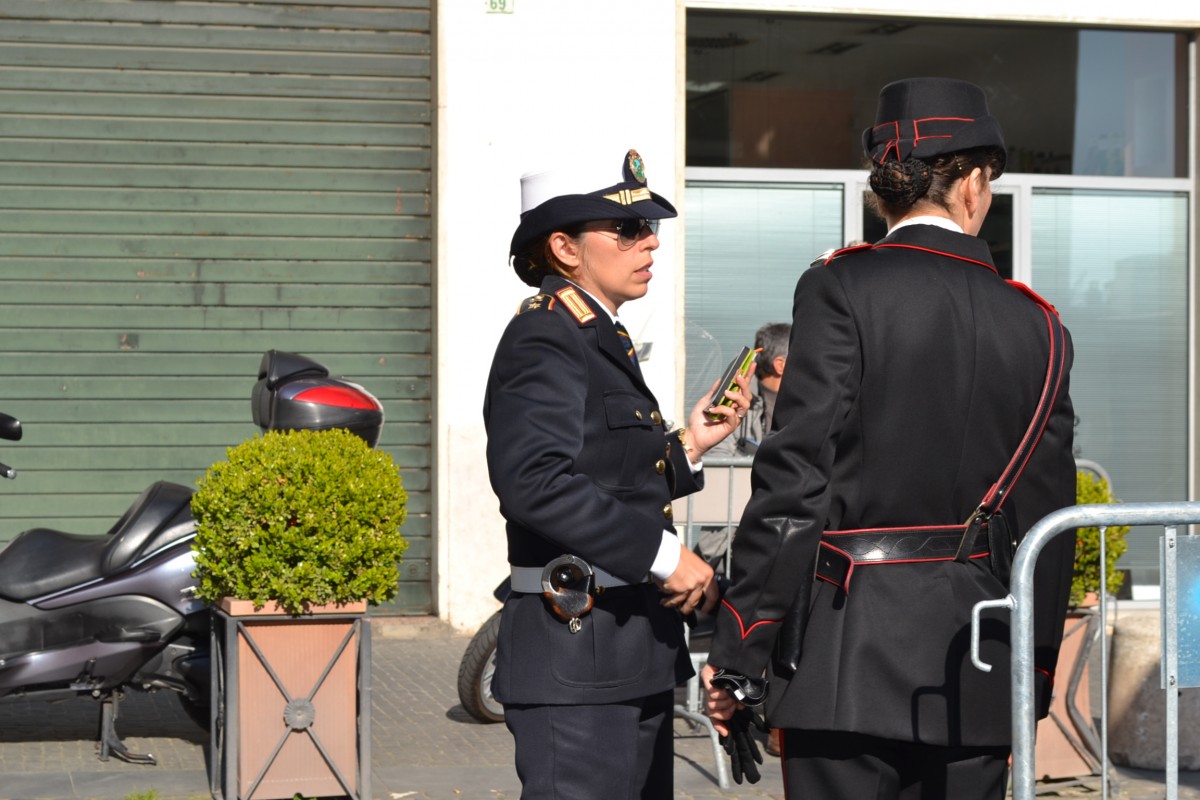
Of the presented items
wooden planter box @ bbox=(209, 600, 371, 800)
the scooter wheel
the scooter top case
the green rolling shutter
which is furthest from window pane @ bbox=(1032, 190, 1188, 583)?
wooden planter box @ bbox=(209, 600, 371, 800)

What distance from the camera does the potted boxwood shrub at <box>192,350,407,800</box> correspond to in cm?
551

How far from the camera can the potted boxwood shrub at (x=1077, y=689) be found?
608 cm

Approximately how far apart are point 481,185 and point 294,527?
172 inches

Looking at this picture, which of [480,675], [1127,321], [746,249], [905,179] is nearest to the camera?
[905,179]

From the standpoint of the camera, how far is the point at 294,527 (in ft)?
18.1

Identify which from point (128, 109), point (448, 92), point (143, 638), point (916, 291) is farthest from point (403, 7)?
point (916, 291)

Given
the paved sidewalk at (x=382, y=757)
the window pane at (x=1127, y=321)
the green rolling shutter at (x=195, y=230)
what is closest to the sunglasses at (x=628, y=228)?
the paved sidewalk at (x=382, y=757)

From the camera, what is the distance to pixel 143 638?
6.07 metres

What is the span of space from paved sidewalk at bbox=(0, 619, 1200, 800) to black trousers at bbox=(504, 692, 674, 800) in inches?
99.6

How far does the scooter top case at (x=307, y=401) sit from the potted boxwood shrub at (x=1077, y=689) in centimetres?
268

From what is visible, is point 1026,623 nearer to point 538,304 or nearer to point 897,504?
point 897,504

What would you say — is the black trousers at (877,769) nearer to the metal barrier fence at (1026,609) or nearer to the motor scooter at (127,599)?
the metal barrier fence at (1026,609)

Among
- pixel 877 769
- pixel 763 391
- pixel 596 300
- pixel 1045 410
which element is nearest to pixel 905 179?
pixel 1045 410

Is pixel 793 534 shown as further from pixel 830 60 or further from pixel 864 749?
pixel 830 60
